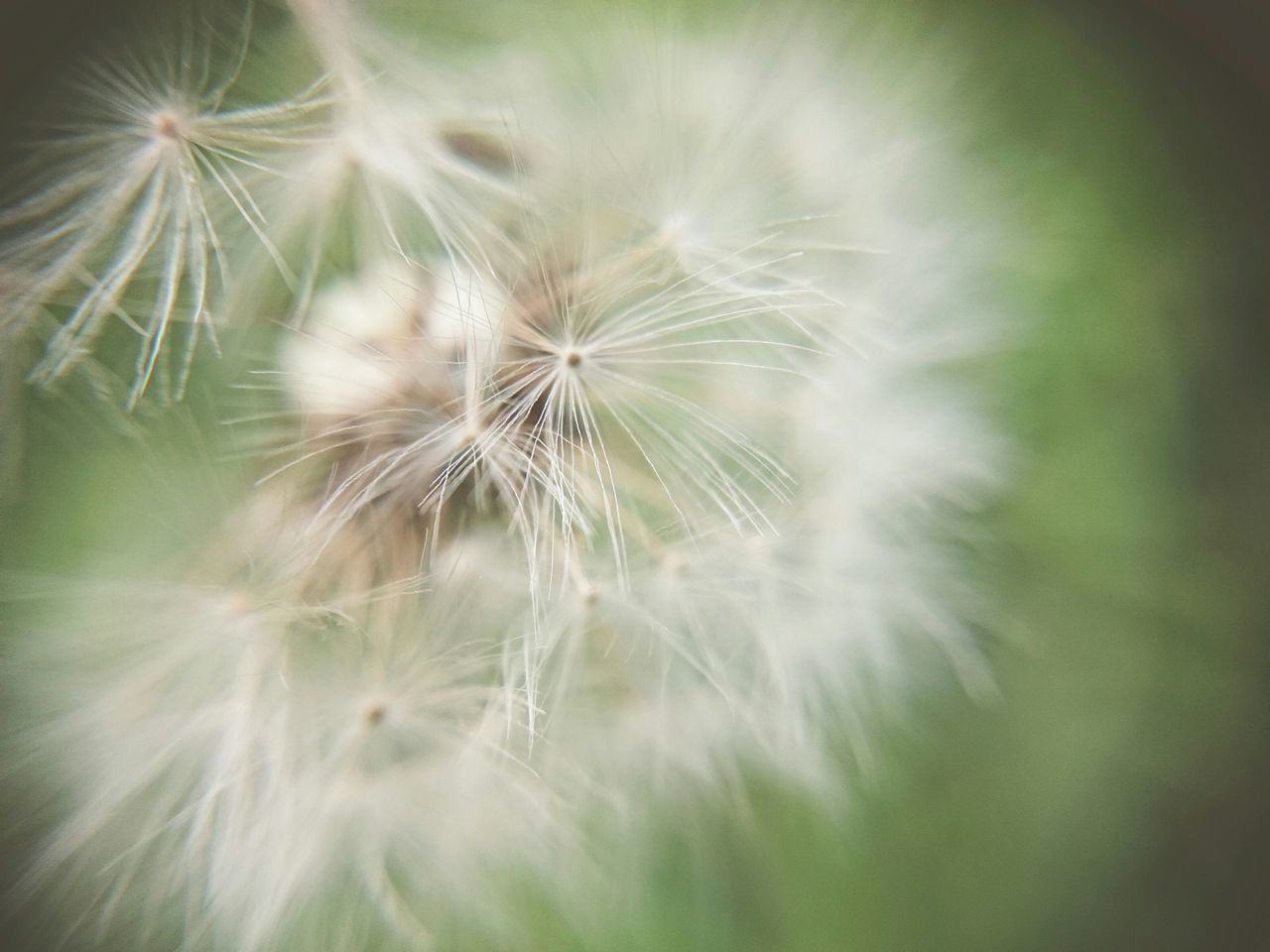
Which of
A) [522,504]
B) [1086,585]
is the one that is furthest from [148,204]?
[1086,585]

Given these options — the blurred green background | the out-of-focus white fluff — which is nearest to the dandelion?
the out-of-focus white fluff

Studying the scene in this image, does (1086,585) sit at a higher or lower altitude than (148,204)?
lower

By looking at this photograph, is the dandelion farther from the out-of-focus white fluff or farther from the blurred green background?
the blurred green background

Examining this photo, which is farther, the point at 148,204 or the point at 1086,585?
the point at 1086,585

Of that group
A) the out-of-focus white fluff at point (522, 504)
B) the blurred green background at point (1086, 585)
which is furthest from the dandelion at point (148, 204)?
the blurred green background at point (1086, 585)

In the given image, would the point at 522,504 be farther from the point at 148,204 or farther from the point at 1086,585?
the point at 1086,585

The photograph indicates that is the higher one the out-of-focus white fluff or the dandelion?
the dandelion

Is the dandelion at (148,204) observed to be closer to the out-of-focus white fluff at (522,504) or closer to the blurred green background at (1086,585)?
the out-of-focus white fluff at (522,504)
